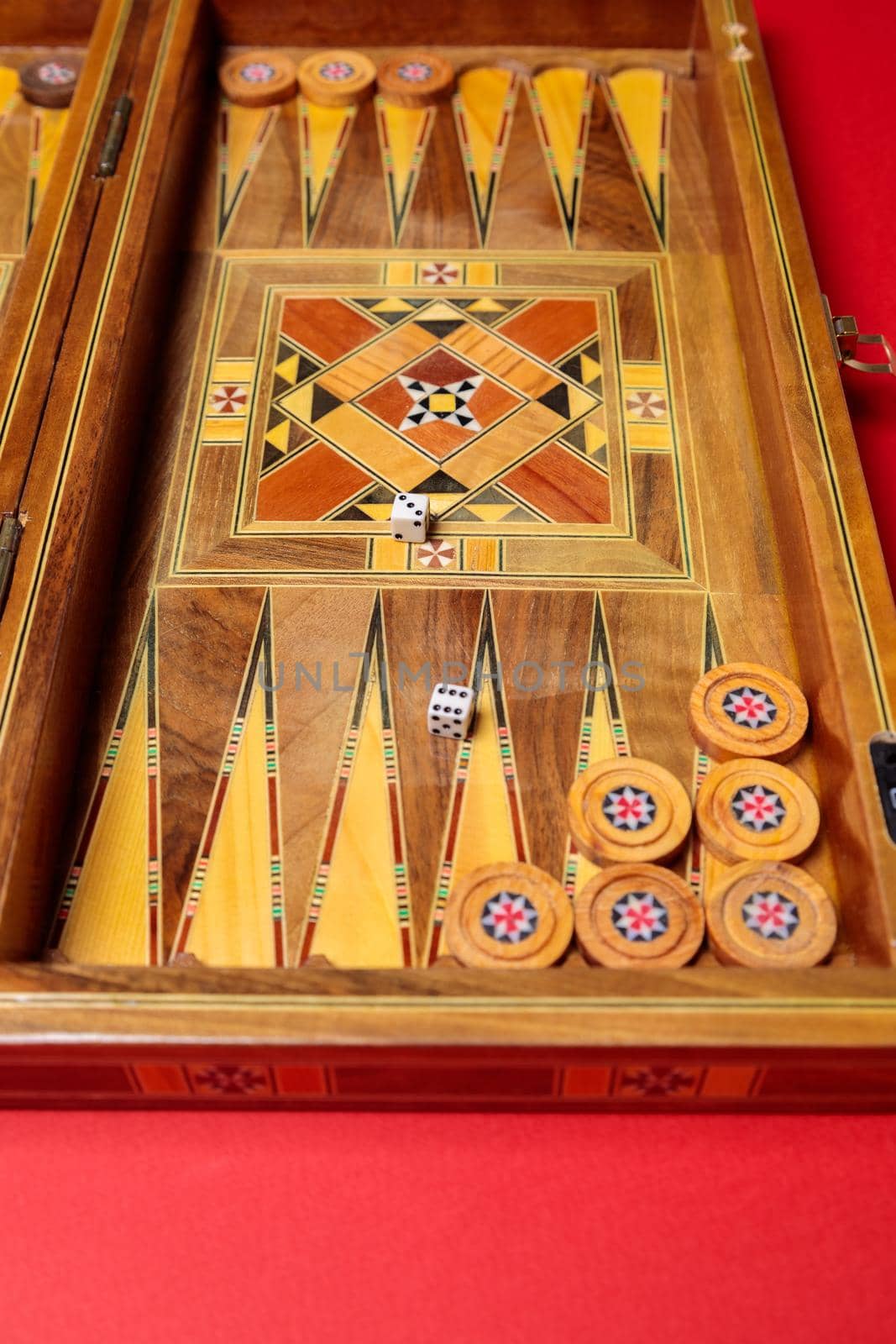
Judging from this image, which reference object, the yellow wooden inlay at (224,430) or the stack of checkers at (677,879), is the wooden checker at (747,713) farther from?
the yellow wooden inlay at (224,430)

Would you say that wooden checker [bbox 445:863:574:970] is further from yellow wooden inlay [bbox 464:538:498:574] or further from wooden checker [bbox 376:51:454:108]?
wooden checker [bbox 376:51:454:108]

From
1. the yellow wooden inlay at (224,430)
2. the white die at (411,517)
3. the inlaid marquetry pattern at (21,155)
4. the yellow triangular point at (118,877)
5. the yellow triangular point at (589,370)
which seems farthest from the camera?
the inlaid marquetry pattern at (21,155)

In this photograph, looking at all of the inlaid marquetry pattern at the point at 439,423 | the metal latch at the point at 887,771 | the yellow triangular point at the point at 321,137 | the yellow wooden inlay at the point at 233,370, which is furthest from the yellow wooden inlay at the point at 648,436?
the yellow triangular point at the point at 321,137

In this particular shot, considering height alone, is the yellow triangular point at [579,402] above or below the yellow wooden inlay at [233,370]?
below

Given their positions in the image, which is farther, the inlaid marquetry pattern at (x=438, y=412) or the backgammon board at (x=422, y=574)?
the inlaid marquetry pattern at (x=438, y=412)

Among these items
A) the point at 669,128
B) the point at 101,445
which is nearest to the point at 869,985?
the point at 101,445

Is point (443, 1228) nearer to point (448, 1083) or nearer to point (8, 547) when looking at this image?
point (448, 1083)

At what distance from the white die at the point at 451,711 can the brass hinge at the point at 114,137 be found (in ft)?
4.94

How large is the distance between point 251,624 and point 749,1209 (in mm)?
1302

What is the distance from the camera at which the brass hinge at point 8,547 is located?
2285 millimetres

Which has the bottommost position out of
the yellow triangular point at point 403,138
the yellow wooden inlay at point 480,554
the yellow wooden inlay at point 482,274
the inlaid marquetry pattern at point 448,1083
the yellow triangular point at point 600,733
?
the inlaid marquetry pattern at point 448,1083

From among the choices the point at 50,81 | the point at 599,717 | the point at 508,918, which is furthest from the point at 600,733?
the point at 50,81

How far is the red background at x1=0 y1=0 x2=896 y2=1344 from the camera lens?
6.01ft

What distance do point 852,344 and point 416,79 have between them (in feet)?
4.56
